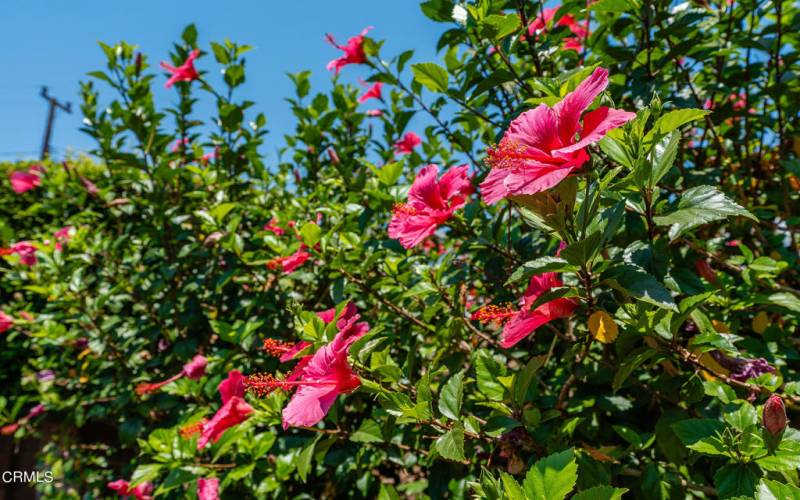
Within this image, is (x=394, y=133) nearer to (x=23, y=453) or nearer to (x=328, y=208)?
(x=328, y=208)

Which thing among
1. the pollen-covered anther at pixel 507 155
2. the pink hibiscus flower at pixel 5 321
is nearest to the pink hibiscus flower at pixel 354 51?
the pollen-covered anther at pixel 507 155

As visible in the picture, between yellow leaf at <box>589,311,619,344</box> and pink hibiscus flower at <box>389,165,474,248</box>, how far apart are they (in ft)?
1.57

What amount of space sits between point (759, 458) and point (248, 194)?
243 cm

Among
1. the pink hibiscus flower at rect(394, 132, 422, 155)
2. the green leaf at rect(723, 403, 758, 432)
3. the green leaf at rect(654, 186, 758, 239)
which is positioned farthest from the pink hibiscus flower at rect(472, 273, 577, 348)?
the pink hibiscus flower at rect(394, 132, 422, 155)

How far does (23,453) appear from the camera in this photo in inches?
170

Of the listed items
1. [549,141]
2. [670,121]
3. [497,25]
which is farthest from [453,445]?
[497,25]

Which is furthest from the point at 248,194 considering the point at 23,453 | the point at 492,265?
the point at 23,453

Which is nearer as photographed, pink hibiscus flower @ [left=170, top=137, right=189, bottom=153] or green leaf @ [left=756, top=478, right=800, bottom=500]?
green leaf @ [left=756, top=478, right=800, bottom=500]

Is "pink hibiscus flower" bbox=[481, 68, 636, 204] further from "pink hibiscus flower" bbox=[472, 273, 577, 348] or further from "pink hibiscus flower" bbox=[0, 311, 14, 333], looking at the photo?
"pink hibiscus flower" bbox=[0, 311, 14, 333]

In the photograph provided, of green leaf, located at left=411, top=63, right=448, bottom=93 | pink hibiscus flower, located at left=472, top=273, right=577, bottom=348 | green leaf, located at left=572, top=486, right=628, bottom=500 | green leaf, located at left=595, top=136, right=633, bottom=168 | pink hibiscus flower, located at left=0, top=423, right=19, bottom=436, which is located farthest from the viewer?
pink hibiscus flower, located at left=0, top=423, right=19, bottom=436

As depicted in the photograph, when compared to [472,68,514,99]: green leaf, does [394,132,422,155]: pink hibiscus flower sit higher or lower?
higher

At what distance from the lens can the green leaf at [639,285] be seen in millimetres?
847

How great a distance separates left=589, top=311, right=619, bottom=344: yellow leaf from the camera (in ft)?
3.30

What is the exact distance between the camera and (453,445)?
38.5 inches
